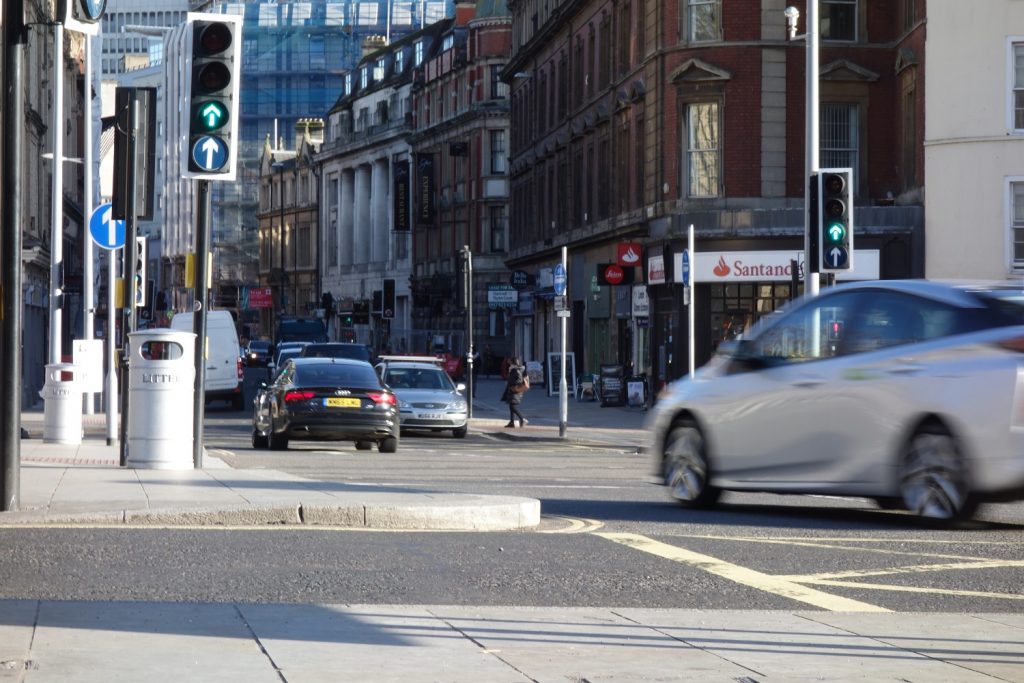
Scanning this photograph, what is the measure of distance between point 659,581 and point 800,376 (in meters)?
3.98

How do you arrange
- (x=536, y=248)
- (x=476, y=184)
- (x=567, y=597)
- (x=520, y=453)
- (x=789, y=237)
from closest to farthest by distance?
(x=567, y=597)
(x=520, y=453)
(x=789, y=237)
(x=536, y=248)
(x=476, y=184)

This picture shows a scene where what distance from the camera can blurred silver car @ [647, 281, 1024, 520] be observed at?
38.1 feet

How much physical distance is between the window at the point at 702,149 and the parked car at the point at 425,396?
10504mm

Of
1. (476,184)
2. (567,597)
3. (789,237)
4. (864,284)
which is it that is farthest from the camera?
(476,184)

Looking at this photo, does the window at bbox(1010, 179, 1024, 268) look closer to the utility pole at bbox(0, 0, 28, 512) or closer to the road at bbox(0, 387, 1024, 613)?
the road at bbox(0, 387, 1024, 613)

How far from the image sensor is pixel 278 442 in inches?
1039

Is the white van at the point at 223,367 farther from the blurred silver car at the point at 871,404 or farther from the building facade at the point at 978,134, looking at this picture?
the blurred silver car at the point at 871,404

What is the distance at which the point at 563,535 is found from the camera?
11.8 meters

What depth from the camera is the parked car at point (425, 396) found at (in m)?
32.6

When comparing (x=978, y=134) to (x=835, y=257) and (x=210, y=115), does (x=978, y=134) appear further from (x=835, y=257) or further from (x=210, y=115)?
(x=210, y=115)

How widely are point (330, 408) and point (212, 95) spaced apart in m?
10.7

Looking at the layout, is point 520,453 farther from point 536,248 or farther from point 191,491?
point 536,248

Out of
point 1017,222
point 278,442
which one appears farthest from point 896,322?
point 1017,222

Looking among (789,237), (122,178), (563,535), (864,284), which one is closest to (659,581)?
(563,535)
